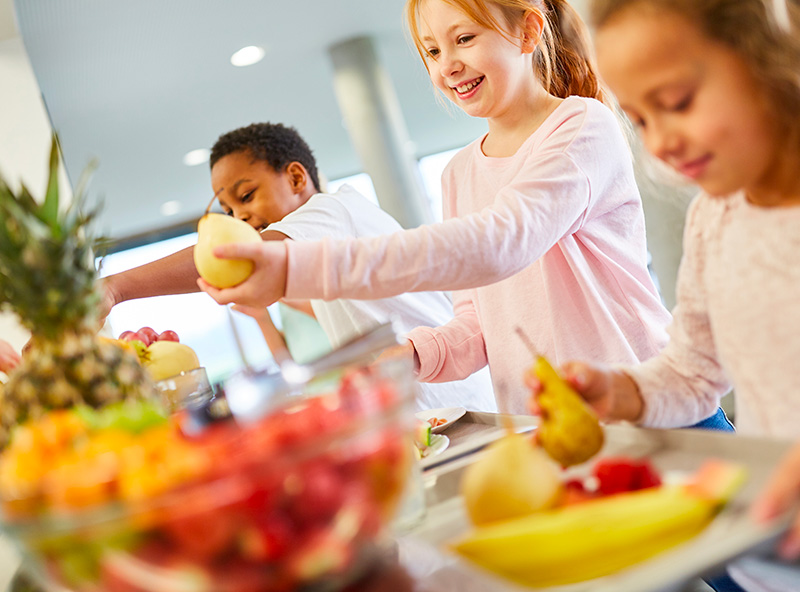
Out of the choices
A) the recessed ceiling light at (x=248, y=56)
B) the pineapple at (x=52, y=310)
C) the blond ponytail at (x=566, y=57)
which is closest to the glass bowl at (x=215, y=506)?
the pineapple at (x=52, y=310)

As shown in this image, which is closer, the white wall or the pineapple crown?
the pineapple crown

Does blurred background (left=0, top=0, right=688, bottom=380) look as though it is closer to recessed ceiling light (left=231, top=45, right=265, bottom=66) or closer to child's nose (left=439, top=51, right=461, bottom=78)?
recessed ceiling light (left=231, top=45, right=265, bottom=66)

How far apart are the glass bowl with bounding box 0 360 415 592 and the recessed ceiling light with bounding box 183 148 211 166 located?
274 inches

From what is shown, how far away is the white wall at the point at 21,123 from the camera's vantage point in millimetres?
2996

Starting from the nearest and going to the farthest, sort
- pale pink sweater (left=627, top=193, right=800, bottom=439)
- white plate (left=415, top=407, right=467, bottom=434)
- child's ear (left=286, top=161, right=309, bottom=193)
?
pale pink sweater (left=627, top=193, right=800, bottom=439)
white plate (left=415, top=407, right=467, bottom=434)
child's ear (left=286, top=161, right=309, bottom=193)

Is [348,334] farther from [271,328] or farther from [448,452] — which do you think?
[448,452]

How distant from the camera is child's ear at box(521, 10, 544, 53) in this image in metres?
1.40

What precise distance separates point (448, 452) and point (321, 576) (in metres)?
0.47

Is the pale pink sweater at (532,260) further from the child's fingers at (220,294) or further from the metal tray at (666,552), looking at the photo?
the metal tray at (666,552)

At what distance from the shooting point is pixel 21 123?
9.99 feet

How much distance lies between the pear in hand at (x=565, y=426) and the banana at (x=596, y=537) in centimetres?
16

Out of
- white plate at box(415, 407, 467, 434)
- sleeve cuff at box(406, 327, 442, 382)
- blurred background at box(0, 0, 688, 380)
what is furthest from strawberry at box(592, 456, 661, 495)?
blurred background at box(0, 0, 688, 380)

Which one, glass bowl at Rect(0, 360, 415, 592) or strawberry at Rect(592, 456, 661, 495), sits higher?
glass bowl at Rect(0, 360, 415, 592)

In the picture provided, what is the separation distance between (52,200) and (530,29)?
1.00 m
